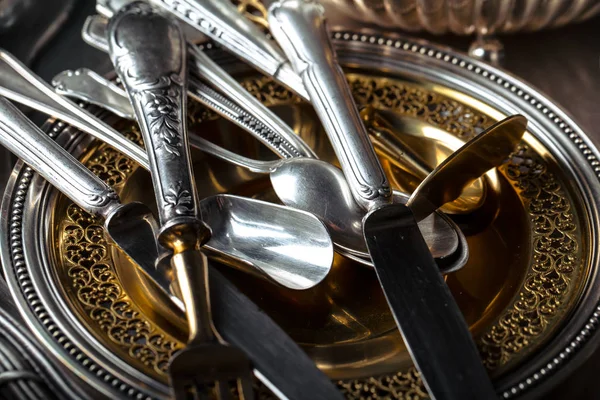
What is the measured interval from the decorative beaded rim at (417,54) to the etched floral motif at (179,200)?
115 mm

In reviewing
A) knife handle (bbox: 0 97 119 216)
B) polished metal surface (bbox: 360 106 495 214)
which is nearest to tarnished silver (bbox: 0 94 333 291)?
knife handle (bbox: 0 97 119 216)

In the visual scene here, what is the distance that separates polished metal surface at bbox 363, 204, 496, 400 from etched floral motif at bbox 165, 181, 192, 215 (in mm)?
134

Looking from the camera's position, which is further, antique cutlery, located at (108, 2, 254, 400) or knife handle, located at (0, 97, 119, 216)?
knife handle, located at (0, 97, 119, 216)

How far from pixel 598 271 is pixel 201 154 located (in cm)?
34

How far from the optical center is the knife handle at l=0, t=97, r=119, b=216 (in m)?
0.63

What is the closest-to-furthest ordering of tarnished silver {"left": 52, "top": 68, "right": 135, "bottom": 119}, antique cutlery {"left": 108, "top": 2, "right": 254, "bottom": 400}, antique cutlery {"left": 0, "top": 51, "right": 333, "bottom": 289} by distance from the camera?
antique cutlery {"left": 108, "top": 2, "right": 254, "bottom": 400} → antique cutlery {"left": 0, "top": 51, "right": 333, "bottom": 289} → tarnished silver {"left": 52, "top": 68, "right": 135, "bottom": 119}

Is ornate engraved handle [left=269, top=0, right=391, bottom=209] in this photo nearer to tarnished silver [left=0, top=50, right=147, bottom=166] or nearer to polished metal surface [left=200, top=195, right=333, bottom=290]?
polished metal surface [left=200, top=195, right=333, bottom=290]

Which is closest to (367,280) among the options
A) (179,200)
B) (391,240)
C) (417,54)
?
(391,240)

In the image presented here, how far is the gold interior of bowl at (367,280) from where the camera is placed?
57 cm

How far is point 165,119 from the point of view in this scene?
682 millimetres

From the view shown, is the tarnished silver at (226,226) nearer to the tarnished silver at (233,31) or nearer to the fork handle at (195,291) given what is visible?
the fork handle at (195,291)

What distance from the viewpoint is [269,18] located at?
78 cm

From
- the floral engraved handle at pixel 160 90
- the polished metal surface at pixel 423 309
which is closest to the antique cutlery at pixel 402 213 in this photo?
the polished metal surface at pixel 423 309

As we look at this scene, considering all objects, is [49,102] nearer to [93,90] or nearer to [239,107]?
[93,90]
